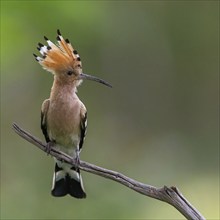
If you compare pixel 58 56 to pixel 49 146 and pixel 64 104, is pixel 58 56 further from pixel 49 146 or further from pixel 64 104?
pixel 49 146

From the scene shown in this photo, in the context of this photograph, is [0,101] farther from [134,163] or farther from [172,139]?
[172,139]

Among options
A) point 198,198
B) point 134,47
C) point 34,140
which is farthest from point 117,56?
point 34,140

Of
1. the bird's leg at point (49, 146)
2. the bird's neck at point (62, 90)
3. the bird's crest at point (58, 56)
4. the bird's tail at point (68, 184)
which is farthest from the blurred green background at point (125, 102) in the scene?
the bird's tail at point (68, 184)

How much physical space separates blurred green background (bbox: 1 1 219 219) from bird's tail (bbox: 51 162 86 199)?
1.97 ft

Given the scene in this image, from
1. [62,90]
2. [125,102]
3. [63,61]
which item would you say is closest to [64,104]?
[62,90]

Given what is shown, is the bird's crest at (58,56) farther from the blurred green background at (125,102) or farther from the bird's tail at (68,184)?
the bird's tail at (68,184)

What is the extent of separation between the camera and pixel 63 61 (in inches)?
159

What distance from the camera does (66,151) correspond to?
415cm

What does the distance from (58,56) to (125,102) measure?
433 cm

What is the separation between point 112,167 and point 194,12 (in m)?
2.16

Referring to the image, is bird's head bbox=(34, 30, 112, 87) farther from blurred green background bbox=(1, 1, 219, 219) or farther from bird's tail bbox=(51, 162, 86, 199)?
bird's tail bbox=(51, 162, 86, 199)

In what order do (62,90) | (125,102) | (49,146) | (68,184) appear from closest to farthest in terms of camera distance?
(49,146) < (62,90) < (68,184) < (125,102)

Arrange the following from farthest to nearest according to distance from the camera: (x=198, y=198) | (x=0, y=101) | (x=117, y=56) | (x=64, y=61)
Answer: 1. (x=117, y=56)
2. (x=0, y=101)
3. (x=198, y=198)
4. (x=64, y=61)

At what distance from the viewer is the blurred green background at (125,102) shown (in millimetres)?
4930
